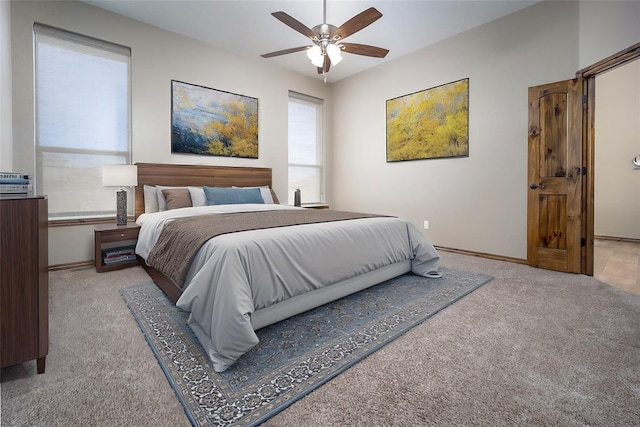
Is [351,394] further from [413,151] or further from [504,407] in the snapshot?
[413,151]

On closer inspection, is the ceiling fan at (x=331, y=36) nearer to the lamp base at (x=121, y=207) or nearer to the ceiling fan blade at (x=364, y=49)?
the ceiling fan blade at (x=364, y=49)

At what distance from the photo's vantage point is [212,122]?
4180mm

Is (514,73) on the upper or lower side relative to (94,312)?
upper

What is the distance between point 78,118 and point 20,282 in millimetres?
2731

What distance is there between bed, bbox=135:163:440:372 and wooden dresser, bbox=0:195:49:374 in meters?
0.59

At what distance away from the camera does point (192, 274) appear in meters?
1.83

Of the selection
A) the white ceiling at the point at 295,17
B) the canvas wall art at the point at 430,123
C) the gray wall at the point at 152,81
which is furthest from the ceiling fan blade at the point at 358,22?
the gray wall at the point at 152,81

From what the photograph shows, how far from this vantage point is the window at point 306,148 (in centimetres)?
524

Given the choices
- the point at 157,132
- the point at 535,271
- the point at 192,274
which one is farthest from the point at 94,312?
the point at 535,271

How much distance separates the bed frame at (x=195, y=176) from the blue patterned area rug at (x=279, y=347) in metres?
1.32

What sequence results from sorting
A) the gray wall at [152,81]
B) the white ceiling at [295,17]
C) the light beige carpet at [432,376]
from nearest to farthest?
the light beige carpet at [432,376] < the gray wall at [152,81] < the white ceiling at [295,17]

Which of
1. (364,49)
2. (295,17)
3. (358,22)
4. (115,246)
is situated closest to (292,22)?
(358,22)

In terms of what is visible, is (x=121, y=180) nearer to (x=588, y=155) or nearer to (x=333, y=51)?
(x=333, y=51)

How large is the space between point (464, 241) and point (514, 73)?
2.11m
